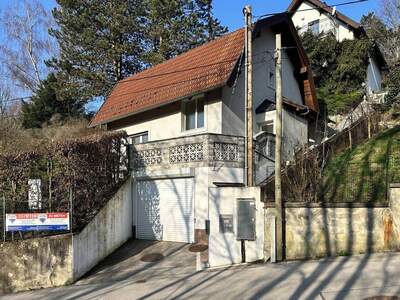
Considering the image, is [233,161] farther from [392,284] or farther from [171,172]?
[392,284]

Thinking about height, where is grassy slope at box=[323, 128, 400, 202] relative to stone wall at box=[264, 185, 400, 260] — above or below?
above

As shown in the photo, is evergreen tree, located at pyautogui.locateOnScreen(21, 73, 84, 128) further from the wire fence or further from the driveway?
the driveway

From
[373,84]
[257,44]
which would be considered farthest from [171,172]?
[373,84]

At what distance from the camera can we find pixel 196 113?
18031 millimetres

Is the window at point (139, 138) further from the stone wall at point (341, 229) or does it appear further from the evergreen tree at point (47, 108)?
the evergreen tree at point (47, 108)

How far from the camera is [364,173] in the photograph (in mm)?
13891

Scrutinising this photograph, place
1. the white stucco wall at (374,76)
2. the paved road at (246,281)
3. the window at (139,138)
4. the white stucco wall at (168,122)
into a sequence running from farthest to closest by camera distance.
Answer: the white stucco wall at (374,76) < the window at (139,138) < the white stucco wall at (168,122) < the paved road at (246,281)

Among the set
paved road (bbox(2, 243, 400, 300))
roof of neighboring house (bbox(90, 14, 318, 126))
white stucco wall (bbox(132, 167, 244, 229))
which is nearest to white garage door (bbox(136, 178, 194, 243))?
white stucco wall (bbox(132, 167, 244, 229))

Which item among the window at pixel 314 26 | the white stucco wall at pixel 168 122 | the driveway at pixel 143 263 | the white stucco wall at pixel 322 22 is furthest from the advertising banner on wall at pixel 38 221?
the window at pixel 314 26

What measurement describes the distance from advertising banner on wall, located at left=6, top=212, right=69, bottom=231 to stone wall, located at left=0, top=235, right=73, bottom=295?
0.46m

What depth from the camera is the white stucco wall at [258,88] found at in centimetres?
1727

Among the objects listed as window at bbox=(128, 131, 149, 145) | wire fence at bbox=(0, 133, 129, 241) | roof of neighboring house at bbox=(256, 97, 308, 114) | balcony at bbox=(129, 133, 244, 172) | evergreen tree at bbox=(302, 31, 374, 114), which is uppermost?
evergreen tree at bbox=(302, 31, 374, 114)

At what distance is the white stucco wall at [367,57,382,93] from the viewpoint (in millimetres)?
32763

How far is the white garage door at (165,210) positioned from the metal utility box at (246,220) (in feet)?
11.3
